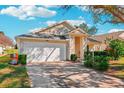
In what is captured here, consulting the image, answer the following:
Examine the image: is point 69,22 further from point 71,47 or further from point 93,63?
point 93,63

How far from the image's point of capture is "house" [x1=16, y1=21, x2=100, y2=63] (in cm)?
2303

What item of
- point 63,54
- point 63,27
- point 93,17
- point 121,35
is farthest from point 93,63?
point 121,35

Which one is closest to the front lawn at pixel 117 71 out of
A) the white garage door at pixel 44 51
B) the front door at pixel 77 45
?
the white garage door at pixel 44 51

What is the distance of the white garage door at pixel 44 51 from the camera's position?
23.0 meters

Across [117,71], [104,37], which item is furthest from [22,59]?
[104,37]

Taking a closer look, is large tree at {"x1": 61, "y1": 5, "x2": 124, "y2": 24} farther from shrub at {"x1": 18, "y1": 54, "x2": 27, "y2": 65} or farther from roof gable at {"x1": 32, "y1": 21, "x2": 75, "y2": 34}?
roof gable at {"x1": 32, "y1": 21, "x2": 75, "y2": 34}

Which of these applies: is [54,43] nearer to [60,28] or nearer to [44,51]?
[44,51]

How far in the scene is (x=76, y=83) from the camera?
470 inches

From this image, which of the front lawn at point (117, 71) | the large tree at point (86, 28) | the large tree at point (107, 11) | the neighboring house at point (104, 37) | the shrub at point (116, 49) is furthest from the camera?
the neighboring house at point (104, 37)

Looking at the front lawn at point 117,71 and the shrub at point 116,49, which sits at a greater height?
the shrub at point 116,49

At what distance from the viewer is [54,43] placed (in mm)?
24719

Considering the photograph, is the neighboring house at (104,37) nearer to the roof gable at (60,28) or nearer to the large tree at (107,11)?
the roof gable at (60,28)

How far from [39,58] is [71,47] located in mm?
4074

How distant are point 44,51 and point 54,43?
148cm
